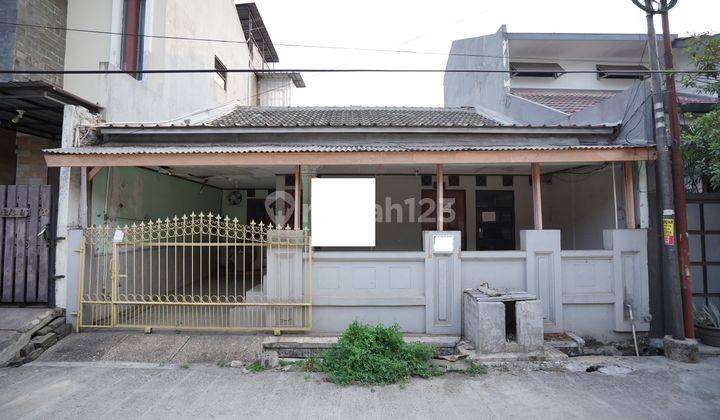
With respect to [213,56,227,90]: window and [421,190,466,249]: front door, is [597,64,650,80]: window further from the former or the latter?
[213,56,227,90]: window

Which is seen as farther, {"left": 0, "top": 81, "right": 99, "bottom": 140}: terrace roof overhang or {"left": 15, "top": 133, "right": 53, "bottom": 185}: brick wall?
{"left": 15, "top": 133, "right": 53, "bottom": 185}: brick wall

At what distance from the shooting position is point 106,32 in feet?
26.2

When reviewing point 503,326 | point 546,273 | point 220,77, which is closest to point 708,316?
point 546,273

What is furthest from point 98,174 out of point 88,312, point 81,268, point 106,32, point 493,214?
point 493,214

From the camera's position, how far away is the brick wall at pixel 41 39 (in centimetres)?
698

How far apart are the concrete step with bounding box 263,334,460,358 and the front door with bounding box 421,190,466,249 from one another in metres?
4.39

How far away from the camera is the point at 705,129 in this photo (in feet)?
17.9

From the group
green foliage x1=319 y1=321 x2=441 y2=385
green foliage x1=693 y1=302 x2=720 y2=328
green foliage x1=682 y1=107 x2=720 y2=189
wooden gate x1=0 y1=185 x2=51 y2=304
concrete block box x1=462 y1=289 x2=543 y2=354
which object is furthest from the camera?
wooden gate x1=0 y1=185 x2=51 y2=304

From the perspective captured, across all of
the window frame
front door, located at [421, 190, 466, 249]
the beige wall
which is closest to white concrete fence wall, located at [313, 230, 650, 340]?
the beige wall

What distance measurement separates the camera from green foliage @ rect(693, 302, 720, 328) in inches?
225

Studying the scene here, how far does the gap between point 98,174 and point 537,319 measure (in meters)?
7.35

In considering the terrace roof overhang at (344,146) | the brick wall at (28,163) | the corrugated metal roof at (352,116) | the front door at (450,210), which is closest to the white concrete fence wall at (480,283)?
the terrace roof overhang at (344,146)

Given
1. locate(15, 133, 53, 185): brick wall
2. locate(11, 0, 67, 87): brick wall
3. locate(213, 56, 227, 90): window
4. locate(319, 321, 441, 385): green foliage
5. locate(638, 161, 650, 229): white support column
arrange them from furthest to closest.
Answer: locate(213, 56, 227, 90): window, locate(15, 133, 53, 185): brick wall, locate(11, 0, 67, 87): brick wall, locate(638, 161, 650, 229): white support column, locate(319, 321, 441, 385): green foliage

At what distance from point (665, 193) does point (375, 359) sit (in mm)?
4839
